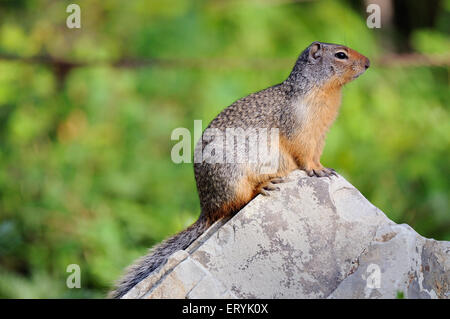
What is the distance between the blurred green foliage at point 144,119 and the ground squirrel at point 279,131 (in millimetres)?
1605

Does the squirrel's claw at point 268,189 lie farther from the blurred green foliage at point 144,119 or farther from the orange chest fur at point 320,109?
the blurred green foliage at point 144,119

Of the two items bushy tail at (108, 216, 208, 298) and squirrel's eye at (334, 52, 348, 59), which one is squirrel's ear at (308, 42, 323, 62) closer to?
squirrel's eye at (334, 52, 348, 59)

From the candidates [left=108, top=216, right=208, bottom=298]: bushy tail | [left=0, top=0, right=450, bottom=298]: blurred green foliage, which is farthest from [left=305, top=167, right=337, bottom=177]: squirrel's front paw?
[left=0, top=0, right=450, bottom=298]: blurred green foliage

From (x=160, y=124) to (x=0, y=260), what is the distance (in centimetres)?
329

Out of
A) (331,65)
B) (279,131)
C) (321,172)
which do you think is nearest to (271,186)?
(321,172)

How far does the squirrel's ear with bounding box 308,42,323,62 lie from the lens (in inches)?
185

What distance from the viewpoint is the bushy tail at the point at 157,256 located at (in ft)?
14.1

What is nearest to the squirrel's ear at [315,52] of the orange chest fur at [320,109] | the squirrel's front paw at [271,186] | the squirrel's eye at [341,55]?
the squirrel's eye at [341,55]

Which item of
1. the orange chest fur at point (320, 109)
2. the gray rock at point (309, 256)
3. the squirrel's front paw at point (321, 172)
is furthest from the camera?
the orange chest fur at point (320, 109)

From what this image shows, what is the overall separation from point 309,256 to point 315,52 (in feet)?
5.44

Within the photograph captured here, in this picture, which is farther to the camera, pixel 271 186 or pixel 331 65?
pixel 331 65

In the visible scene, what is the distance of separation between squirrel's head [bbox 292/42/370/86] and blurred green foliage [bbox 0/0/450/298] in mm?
2114

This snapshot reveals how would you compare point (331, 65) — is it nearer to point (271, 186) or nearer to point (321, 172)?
point (321, 172)

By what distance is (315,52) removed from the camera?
4707 mm
